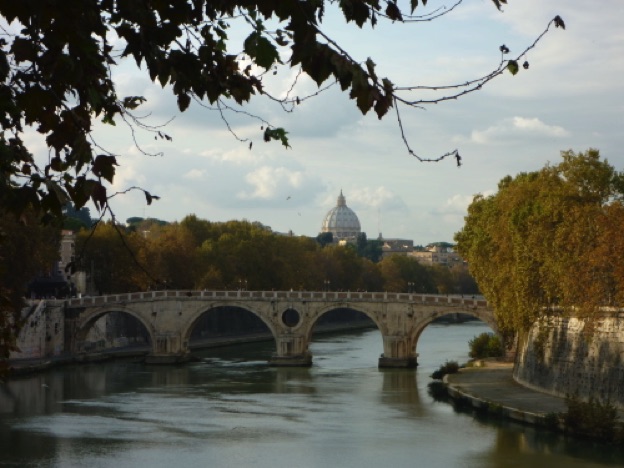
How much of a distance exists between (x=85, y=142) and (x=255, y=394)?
38.0 metres

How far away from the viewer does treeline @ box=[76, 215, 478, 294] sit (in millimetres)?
66562

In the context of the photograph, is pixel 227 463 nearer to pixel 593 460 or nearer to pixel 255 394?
pixel 593 460

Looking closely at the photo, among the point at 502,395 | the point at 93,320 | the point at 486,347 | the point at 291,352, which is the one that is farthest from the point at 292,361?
the point at 502,395

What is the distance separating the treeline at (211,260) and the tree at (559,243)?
19483 mm

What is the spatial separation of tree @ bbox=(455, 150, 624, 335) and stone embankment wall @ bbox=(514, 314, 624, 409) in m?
0.68

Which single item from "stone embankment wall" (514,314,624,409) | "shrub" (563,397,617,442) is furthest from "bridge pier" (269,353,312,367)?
"shrub" (563,397,617,442)

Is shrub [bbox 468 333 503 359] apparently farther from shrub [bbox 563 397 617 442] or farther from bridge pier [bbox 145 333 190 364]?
shrub [bbox 563 397 617 442]

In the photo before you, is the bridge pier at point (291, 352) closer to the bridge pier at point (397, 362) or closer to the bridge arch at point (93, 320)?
the bridge pier at point (397, 362)

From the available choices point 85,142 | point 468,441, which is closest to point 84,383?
point 468,441

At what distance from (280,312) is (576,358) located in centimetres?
2519

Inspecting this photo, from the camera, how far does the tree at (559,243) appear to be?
34625 millimetres

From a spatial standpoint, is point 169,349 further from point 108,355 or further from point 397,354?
point 397,354

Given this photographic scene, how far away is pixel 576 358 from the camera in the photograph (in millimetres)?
36062

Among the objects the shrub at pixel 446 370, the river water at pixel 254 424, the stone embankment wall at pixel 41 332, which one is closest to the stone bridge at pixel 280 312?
the stone embankment wall at pixel 41 332
